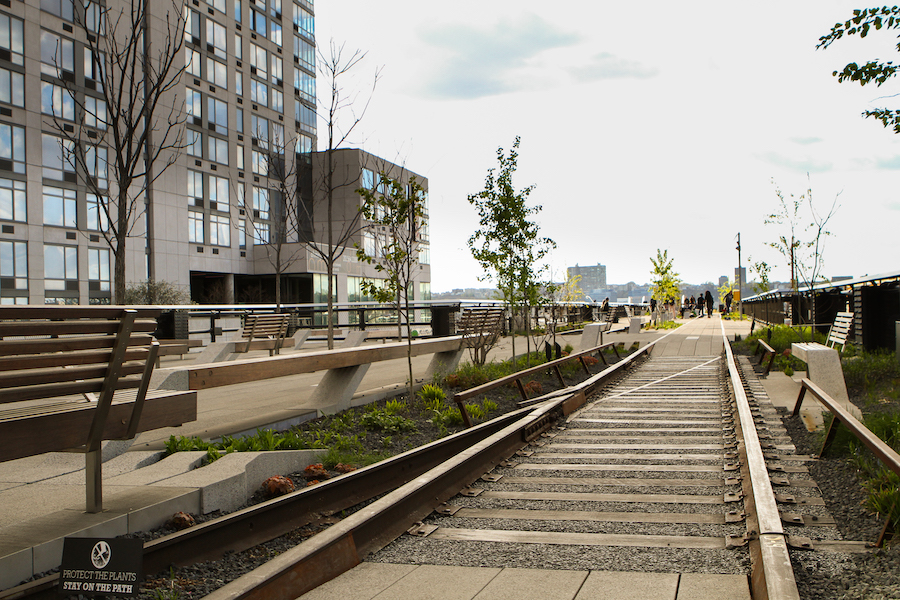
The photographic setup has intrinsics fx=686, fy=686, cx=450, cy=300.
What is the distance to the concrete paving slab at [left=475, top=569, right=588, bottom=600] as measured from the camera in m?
2.91

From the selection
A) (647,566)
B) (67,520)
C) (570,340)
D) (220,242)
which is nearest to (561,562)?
(647,566)

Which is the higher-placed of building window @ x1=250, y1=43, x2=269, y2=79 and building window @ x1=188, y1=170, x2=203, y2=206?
building window @ x1=250, y1=43, x2=269, y2=79

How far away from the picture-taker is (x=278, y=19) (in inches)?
2096

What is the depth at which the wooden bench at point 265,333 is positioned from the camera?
13.1 metres

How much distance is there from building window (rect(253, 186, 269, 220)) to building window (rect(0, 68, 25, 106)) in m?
17.8

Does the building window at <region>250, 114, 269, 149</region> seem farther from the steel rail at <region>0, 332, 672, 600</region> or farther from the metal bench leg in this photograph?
the metal bench leg

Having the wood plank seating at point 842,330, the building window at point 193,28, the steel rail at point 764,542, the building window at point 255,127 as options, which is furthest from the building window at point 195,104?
the steel rail at point 764,542

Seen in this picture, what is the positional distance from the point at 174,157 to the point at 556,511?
2485 cm

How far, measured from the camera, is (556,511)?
4266mm

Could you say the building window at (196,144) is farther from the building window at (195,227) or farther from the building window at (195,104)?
the building window at (195,227)

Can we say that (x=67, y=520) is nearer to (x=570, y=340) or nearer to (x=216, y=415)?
(x=216, y=415)

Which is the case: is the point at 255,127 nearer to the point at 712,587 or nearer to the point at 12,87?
the point at 12,87

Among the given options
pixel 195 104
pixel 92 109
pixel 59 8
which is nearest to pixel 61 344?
pixel 92 109

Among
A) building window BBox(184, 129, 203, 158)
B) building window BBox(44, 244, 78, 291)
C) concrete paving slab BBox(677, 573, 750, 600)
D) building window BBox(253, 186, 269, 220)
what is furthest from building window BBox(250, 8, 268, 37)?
concrete paving slab BBox(677, 573, 750, 600)
